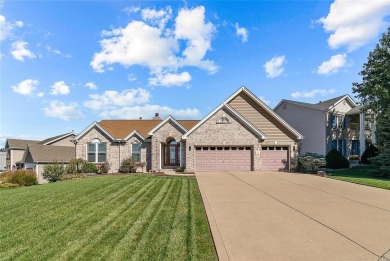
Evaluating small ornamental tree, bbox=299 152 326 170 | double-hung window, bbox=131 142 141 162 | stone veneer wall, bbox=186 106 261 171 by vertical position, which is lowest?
small ornamental tree, bbox=299 152 326 170

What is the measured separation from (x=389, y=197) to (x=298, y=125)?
20.7 meters

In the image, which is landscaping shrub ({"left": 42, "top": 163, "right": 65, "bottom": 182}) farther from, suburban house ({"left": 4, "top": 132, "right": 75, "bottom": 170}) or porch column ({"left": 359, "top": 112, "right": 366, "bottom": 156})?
porch column ({"left": 359, "top": 112, "right": 366, "bottom": 156})

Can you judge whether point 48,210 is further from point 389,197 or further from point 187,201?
point 389,197

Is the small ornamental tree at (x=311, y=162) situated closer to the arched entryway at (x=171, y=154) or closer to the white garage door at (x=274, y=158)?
A: the white garage door at (x=274, y=158)

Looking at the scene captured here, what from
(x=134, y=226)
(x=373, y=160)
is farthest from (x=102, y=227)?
(x=373, y=160)

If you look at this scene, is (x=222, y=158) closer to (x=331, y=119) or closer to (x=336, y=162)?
(x=336, y=162)

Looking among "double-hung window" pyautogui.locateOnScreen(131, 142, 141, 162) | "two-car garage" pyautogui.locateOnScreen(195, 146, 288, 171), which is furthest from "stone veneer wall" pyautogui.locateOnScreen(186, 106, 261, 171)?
"double-hung window" pyautogui.locateOnScreen(131, 142, 141, 162)

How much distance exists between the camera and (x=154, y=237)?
590cm

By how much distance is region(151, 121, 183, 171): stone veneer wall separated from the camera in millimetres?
24016

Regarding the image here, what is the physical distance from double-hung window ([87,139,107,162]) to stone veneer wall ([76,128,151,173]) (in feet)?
0.99

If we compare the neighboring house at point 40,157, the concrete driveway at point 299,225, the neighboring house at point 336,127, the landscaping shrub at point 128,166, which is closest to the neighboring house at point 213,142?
the landscaping shrub at point 128,166

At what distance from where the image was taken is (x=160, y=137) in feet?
78.9

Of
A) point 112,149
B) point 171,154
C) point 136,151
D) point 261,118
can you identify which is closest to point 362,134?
point 261,118

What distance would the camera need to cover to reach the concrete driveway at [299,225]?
203 inches
